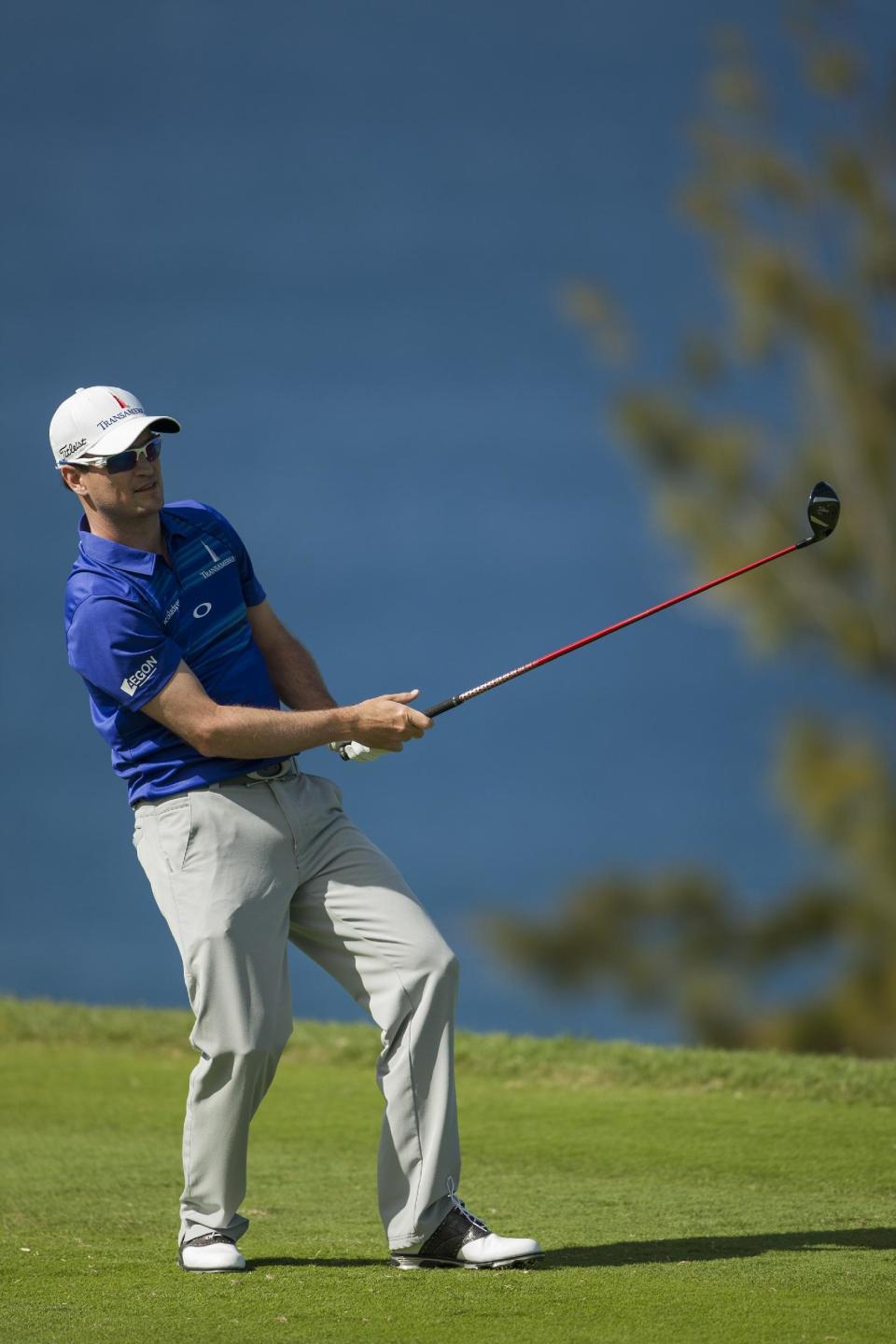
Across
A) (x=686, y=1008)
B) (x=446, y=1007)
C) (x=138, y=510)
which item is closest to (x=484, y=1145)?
(x=446, y=1007)

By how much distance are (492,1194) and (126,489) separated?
2175 mm

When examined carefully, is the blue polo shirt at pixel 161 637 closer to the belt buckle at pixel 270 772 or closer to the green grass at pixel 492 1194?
the belt buckle at pixel 270 772

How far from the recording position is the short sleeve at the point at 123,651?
359 centimetres

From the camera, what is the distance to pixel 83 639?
144 inches

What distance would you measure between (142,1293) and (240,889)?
81 centimetres

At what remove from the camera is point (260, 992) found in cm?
372

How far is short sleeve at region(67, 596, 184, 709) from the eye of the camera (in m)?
3.59

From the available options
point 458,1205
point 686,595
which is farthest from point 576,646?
point 458,1205

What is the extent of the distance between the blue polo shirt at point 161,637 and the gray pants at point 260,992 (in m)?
0.10

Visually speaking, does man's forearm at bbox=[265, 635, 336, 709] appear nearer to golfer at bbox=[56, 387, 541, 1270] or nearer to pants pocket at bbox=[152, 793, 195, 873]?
golfer at bbox=[56, 387, 541, 1270]

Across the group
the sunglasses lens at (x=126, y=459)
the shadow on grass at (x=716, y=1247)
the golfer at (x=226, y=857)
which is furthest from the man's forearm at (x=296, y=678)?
the shadow on grass at (x=716, y=1247)

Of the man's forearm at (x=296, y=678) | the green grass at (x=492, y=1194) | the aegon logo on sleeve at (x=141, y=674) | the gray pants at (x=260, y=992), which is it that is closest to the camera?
the green grass at (x=492, y=1194)

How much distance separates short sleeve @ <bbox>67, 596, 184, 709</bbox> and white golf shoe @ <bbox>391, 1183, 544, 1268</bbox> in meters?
1.23

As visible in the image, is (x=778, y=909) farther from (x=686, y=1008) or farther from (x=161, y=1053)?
(x=161, y=1053)
